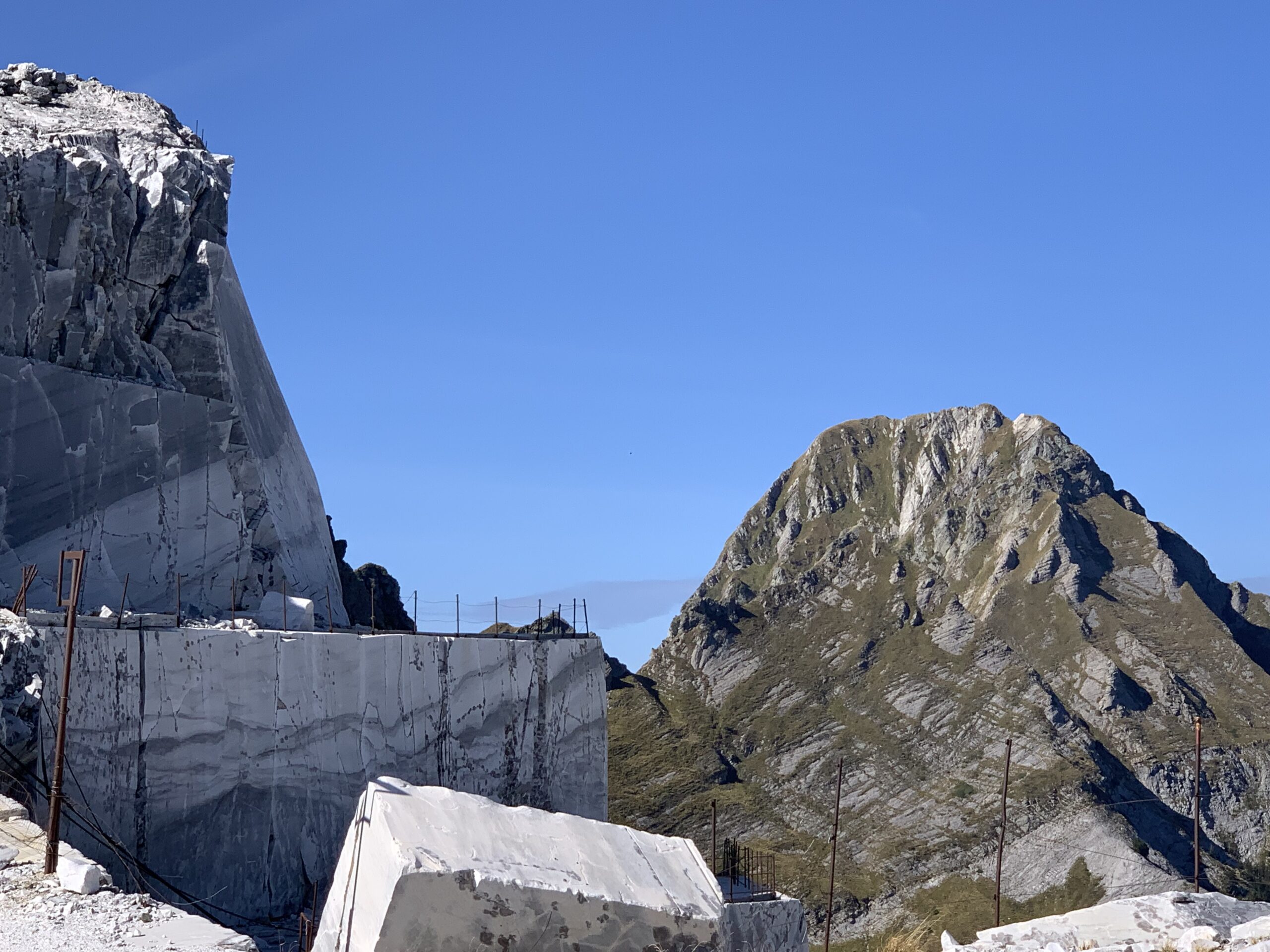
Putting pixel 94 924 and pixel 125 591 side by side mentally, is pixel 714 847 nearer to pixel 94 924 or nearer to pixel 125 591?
pixel 125 591

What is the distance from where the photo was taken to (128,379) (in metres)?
35.6

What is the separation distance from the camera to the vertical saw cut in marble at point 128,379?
3362 centimetres

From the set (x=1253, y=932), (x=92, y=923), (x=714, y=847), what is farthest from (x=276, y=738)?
(x=1253, y=932)

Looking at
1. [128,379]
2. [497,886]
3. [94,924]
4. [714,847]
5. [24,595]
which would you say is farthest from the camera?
[128,379]

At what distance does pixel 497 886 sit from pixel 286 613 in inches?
670

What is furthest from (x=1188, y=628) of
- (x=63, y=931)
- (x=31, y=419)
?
(x=63, y=931)

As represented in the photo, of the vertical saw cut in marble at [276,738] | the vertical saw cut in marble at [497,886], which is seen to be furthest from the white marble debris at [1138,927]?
the vertical saw cut in marble at [276,738]

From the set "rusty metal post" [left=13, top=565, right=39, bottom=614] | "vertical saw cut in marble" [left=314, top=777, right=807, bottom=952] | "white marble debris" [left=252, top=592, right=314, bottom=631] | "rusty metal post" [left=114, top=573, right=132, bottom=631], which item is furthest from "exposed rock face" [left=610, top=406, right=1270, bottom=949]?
"vertical saw cut in marble" [left=314, top=777, right=807, bottom=952]

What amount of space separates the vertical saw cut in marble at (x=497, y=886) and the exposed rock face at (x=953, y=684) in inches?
3010

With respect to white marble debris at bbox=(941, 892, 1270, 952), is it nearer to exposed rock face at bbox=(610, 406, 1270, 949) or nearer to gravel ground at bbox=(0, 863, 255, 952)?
gravel ground at bbox=(0, 863, 255, 952)

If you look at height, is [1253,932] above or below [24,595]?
below

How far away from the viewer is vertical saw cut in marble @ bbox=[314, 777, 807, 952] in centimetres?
1898

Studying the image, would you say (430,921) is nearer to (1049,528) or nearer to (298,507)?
(298,507)

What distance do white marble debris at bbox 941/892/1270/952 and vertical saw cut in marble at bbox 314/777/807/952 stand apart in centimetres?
434
